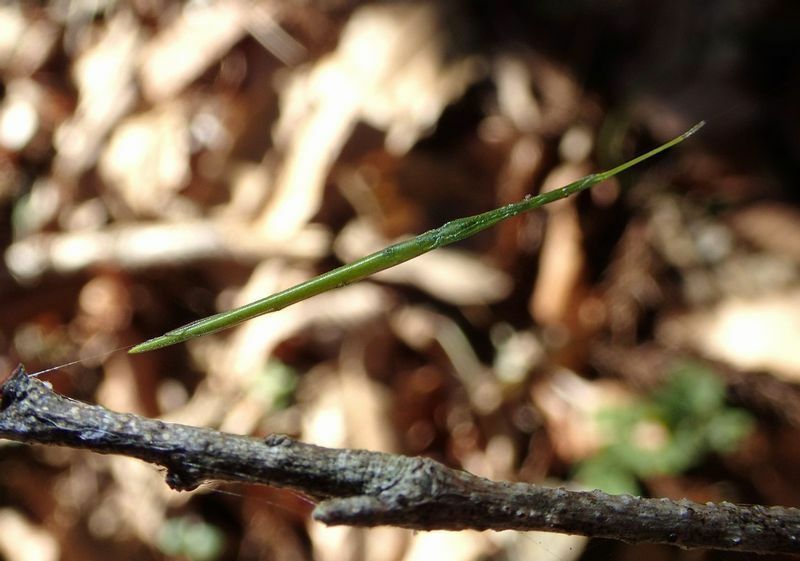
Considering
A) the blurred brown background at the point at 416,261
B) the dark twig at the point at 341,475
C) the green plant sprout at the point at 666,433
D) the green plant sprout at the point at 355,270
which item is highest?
the dark twig at the point at 341,475

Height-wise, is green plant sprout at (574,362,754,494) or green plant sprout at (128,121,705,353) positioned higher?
green plant sprout at (128,121,705,353)

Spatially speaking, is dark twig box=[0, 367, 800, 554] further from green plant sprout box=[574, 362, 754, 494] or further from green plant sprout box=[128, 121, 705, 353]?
green plant sprout box=[574, 362, 754, 494]

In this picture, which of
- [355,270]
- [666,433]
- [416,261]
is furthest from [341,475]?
[416,261]

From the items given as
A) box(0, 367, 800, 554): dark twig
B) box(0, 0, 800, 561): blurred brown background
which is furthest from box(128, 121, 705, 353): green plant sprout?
box(0, 0, 800, 561): blurred brown background

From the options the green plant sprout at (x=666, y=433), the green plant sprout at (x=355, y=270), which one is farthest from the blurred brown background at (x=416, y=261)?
the green plant sprout at (x=355, y=270)

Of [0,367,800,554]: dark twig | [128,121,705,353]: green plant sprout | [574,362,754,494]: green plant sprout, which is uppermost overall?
[0,367,800,554]: dark twig

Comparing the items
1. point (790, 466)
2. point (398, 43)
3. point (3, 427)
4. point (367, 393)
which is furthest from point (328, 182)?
point (3, 427)

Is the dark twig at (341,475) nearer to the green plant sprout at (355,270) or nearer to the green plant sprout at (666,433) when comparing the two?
the green plant sprout at (355,270)

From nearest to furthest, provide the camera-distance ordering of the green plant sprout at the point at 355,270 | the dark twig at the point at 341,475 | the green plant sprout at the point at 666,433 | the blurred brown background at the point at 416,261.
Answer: the dark twig at the point at 341,475
the green plant sprout at the point at 355,270
the green plant sprout at the point at 666,433
the blurred brown background at the point at 416,261
